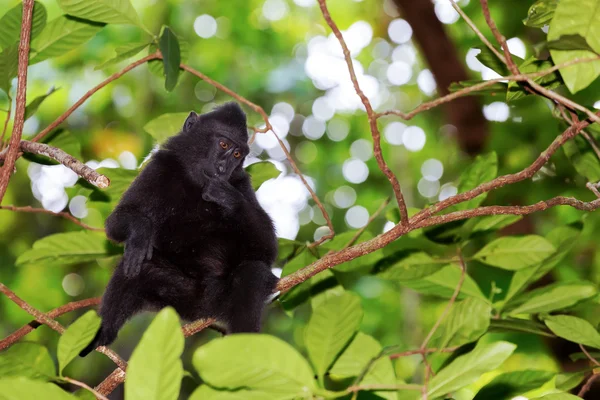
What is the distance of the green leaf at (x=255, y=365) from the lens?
1530mm

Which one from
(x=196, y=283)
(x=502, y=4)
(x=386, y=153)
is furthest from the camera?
(x=386, y=153)

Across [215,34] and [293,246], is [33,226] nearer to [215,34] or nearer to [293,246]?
[215,34]

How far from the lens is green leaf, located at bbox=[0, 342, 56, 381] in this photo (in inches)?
89.4

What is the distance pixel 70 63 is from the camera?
9570 mm

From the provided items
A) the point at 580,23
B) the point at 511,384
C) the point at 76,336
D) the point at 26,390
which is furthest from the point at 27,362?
the point at 580,23

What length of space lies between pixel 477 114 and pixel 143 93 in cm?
604

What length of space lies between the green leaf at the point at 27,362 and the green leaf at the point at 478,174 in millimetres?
1935

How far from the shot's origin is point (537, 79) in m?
2.59

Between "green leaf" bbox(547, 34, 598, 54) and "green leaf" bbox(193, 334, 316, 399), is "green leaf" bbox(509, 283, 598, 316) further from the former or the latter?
"green leaf" bbox(193, 334, 316, 399)

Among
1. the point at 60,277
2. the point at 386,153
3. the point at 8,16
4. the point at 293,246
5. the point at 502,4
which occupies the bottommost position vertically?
the point at 386,153

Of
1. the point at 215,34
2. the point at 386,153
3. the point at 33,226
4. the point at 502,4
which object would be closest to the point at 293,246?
the point at 502,4

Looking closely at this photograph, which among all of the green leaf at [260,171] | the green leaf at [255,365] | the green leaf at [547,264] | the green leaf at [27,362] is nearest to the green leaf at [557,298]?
the green leaf at [547,264]

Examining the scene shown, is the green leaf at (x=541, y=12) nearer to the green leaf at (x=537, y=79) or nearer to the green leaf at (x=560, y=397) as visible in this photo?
the green leaf at (x=537, y=79)

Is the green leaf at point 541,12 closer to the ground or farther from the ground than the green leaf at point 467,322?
farther from the ground
